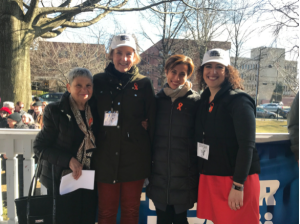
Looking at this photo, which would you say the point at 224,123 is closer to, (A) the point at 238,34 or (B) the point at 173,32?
(B) the point at 173,32

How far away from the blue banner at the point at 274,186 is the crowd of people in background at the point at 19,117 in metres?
3.82

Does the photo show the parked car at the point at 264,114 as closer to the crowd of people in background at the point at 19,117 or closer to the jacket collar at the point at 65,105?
the crowd of people in background at the point at 19,117

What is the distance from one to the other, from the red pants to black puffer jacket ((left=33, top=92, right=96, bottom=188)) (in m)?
0.45

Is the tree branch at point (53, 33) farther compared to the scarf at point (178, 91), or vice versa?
the tree branch at point (53, 33)

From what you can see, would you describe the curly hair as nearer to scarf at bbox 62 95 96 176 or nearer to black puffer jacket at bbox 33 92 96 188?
scarf at bbox 62 95 96 176

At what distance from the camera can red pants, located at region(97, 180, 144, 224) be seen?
7.05 feet

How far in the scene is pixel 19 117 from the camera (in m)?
5.39

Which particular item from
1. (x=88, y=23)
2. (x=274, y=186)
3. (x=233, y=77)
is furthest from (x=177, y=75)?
(x=88, y=23)

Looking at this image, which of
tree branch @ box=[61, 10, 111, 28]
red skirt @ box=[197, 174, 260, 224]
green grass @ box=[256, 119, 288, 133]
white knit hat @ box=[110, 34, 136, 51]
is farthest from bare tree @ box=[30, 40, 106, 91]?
red skirt @ box=[197, 174, 260, 224]

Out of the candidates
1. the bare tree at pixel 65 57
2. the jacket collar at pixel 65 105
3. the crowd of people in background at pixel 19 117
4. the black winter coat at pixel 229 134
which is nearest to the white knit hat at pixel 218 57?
the black winter coat at pixel 229 134

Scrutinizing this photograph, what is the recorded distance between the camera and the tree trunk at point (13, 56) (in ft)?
23.9

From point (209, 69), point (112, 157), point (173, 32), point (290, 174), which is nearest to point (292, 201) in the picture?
point (290, 174)

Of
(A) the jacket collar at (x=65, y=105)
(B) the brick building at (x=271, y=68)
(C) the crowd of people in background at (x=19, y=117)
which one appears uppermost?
(B) the brick building at (x=271, y=68)

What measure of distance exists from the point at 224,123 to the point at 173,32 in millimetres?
13366
